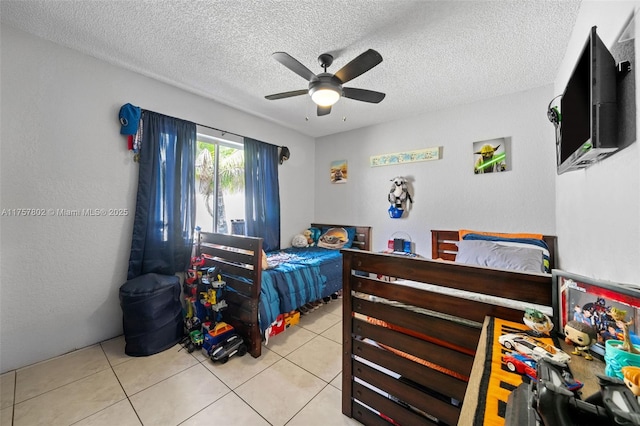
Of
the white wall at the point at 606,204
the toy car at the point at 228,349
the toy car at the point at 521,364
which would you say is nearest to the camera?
the toy car at the point at 521,364

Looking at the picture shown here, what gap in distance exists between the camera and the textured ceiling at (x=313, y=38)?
1.66 metres

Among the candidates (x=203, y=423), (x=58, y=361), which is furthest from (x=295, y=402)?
(x=58, y=361)

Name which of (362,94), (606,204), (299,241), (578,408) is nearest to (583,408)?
(578,408)

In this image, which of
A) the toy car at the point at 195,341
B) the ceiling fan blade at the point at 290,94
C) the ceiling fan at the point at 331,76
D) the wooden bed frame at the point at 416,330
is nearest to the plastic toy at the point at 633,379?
the wooden bed frame at the point at 416,330

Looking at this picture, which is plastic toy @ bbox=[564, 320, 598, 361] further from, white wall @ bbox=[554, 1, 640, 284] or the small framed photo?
white wall @ bbox=[554, 1, 640, 284]

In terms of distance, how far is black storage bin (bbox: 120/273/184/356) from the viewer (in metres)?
2.06

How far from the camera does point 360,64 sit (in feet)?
5.81

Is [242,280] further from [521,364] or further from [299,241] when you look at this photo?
[521,364]

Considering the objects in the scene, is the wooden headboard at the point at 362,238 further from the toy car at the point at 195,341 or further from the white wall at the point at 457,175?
the toy car at the point at 195,341

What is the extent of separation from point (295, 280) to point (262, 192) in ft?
5.03

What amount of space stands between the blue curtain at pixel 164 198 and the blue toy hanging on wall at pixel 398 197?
265cm

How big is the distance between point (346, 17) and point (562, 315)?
208 centimetres

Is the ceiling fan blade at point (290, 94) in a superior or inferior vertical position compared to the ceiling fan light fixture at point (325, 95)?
superior

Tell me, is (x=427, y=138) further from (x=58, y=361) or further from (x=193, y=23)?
(x=58, y=361)
